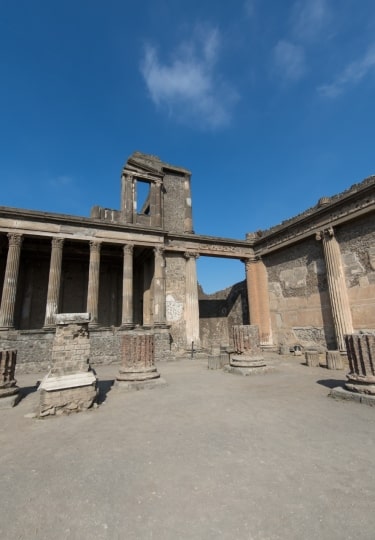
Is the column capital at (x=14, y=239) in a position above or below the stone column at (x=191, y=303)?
above

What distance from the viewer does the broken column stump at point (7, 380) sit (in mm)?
5590

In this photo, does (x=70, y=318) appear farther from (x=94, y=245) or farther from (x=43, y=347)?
(x=94, y=245)

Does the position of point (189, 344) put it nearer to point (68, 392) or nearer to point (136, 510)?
point (68, 392)

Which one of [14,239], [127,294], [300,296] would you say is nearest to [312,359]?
[300,296]

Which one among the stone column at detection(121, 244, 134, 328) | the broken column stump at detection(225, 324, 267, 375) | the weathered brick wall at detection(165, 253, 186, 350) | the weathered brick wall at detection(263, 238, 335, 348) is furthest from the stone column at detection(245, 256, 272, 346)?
the broken column stump at detection(225, 324, 267, 375)

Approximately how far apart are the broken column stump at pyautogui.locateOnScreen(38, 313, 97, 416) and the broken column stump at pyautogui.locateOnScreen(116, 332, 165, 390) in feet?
5.47

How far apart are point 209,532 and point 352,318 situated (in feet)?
40.2

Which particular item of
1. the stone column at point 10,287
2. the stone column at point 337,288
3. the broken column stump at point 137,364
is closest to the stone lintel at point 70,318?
the broken column stump at point 137,364

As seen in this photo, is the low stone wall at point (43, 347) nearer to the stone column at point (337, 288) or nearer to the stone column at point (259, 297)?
the stone column at point (259, 297)

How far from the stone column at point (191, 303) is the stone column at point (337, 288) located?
7175 mm

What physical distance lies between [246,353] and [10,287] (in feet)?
35.9

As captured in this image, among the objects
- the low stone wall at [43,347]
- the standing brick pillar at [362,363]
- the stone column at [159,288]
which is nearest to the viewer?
the standing brick pillar at [362,363]

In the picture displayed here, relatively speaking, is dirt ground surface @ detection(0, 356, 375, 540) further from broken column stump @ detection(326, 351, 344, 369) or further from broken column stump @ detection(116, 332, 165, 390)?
broken column stump @ detection(326, 351, 344, 369)

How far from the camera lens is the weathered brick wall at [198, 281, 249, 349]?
19609 millimetres
